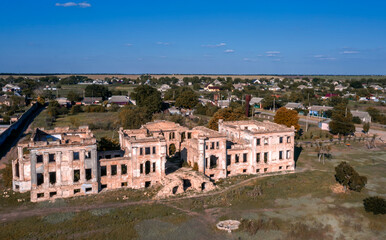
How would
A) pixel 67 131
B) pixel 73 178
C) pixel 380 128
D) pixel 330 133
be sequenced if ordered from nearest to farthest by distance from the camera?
pixel 73 178 → pixel 67 131 → pixel 330 133 → pixel 380 128

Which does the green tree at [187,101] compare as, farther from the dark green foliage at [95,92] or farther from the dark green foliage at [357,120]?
the dark green foliage at [357,120]

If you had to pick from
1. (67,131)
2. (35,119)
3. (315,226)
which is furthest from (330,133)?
(35,119)

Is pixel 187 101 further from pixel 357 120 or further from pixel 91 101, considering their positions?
pixel 357 120

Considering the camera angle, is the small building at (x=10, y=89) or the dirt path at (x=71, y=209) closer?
the dirt path at (x=71, y=209)

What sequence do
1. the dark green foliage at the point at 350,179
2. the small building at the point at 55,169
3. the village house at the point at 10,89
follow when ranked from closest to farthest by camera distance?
the small building at the point at 55,169, the dark green foliage at the point at 350,179, the village house at the point at 10,89

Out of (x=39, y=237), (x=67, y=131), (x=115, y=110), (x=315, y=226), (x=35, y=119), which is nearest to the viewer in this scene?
(x=39, y=237)

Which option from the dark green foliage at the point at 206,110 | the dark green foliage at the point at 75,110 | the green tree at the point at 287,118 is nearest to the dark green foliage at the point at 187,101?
the dark green foliage at the point at 206,110

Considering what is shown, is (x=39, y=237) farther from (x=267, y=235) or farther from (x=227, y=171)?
(x=227, y=171)
